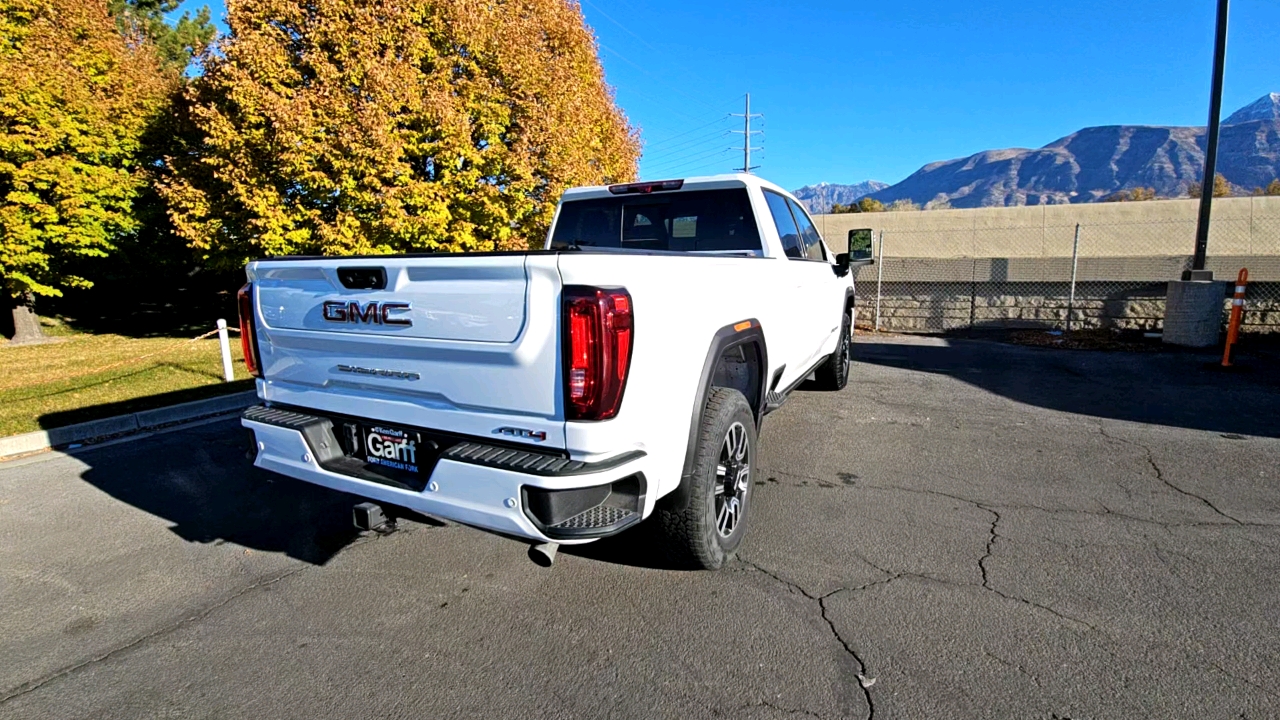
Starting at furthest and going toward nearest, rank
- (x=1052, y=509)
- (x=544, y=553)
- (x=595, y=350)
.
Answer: (x=1052, y=509)
(x=544, y=553)
(x=595, y=350)

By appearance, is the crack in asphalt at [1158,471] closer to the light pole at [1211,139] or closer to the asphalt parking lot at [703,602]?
the asphalt parking lot at [703,602]

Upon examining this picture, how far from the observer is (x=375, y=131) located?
11055 mm

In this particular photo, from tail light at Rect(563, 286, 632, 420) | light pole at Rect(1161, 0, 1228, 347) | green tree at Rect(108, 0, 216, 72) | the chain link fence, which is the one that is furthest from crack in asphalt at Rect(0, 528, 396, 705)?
green tree at Rect(108, 0, 216, 72)

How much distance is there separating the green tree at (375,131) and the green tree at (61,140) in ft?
5.60

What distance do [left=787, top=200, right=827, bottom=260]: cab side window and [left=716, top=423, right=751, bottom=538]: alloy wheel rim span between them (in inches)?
103

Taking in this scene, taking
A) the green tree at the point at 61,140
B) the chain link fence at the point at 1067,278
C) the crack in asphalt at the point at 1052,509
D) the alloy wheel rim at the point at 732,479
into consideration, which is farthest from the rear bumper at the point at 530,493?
the green tree at the point at 61,140

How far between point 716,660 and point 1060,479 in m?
3.19

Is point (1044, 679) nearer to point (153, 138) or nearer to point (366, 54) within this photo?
point (366, 54)

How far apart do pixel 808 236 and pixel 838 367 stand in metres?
1.94

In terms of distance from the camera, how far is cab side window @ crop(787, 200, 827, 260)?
5.43 meters

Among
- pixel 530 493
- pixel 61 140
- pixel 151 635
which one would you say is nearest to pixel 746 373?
pixel 530 493

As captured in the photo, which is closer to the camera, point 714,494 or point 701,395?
point 701,395

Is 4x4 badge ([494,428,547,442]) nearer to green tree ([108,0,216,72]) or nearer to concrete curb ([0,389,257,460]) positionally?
concrete curb ([0,389,257,460])

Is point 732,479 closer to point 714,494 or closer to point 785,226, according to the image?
point 714,494
